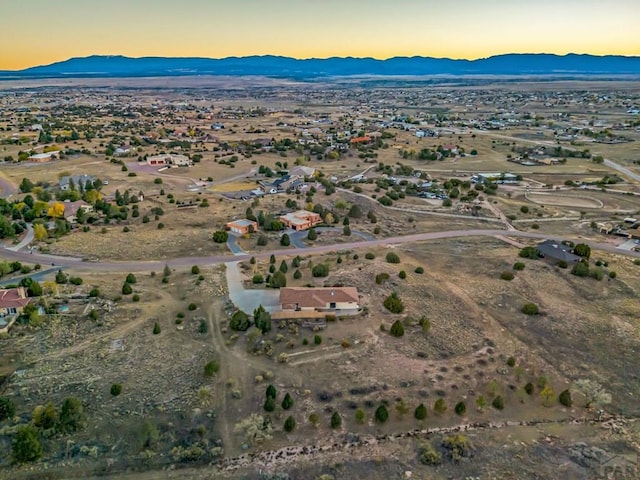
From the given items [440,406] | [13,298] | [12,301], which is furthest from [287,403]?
[13,298]

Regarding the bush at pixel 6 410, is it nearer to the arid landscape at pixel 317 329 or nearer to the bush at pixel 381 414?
the arid landscape at pixel 317 329

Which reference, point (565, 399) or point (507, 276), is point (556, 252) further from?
point (565, 399)

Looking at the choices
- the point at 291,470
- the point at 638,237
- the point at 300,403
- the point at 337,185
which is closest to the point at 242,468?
the point at 291,470

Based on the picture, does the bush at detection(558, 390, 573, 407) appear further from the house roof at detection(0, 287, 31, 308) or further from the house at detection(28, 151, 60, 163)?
the house at detection(28, 151, 60, 163)

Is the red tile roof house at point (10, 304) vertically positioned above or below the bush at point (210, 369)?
above

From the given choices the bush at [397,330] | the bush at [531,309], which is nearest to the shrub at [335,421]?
the bush at [397,330]
